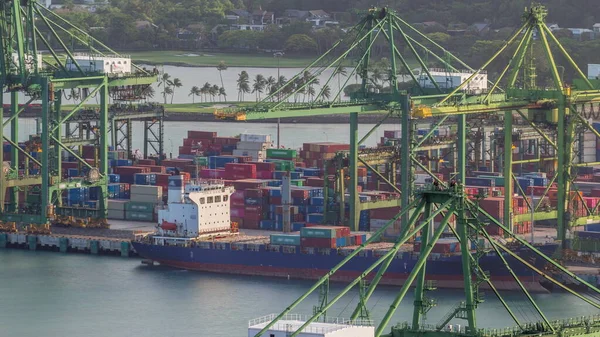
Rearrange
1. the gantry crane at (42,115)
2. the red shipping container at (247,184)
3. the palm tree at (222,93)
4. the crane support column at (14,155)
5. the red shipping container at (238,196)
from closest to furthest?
1. the red shipping container at (238,196)
2. the red shipping container at (247,184)
3. the gantry crane at (42,115)
4. the crane support column at (14,155)
5. the palm tree at (222,93)

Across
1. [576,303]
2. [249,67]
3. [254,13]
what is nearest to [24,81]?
[576,303]

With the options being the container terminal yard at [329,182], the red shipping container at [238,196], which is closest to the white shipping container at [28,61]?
the container terminal yard at [329,182]

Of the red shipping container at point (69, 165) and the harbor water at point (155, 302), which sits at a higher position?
the red shipping container at point (69, 165)

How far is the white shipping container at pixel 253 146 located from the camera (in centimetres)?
7850

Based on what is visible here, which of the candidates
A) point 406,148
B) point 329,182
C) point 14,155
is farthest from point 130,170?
point 406,148

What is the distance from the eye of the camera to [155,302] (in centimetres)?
5628

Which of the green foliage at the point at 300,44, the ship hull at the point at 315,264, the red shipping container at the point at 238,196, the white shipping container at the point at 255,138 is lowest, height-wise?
the ship hull at the point at 315,264

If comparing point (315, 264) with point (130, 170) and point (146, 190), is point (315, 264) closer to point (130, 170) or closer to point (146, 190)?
point (146, 190)

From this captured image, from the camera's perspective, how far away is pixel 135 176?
72375mm

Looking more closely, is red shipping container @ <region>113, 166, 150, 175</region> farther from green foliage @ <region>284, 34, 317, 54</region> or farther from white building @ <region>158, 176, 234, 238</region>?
green foliage @ <region>284, 34, 317, 54</region>

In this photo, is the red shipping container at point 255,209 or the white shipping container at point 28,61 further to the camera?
the white shipping container at point 28,61

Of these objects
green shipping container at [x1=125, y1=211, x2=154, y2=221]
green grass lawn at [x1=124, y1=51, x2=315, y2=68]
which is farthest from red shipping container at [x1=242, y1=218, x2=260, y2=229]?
green grass lawn at [x1=124, y1=51, x2=315, y2=68]

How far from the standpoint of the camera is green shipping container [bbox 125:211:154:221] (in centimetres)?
7012

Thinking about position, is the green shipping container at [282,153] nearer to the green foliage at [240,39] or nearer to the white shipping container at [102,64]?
the white shipping container at [102,64]
